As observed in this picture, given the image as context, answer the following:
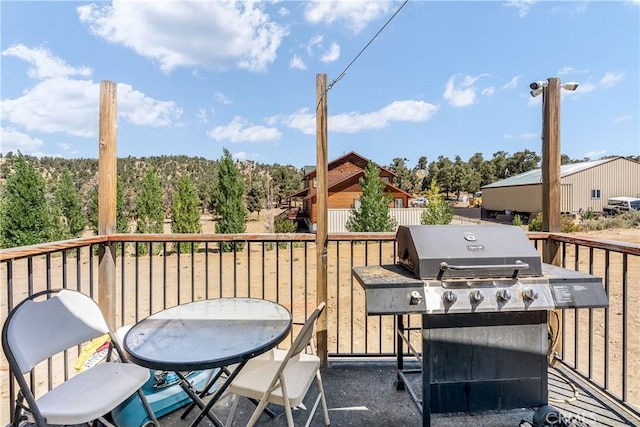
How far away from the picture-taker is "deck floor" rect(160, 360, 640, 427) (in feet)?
6.00

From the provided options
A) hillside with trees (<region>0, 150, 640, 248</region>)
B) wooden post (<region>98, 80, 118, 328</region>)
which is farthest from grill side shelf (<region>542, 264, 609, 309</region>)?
wooden post (<region>98, 80, 118, 328</region>)

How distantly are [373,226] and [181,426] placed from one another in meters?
12.7

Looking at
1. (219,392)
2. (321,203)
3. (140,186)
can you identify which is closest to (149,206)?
(140,186)

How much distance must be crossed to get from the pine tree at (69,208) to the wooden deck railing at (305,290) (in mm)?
1228

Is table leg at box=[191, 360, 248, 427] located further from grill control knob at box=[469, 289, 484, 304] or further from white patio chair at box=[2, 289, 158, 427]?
grill control knob at box=[469, 289, 484, 304]

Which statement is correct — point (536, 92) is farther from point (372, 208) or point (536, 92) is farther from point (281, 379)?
point (372, 208)

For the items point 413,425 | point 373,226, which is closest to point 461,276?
point 413,425

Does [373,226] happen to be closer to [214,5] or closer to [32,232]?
[214,5]

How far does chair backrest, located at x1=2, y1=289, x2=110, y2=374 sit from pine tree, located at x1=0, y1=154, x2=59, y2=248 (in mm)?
11854

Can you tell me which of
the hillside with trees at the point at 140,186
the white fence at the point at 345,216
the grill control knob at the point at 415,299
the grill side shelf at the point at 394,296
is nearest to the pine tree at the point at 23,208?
the hillside with trees at the point at 140,186

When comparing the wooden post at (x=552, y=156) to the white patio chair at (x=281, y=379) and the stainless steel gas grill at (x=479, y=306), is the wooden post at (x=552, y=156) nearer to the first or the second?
the stainless steel gas grill at (x=479, y=306)

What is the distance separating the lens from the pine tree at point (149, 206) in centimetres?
1417

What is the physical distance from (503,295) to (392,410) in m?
0.97

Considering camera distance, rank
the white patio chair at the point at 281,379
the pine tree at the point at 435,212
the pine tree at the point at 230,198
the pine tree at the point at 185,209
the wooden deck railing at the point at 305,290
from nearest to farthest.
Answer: the white patio chair at the point at 281,379 < the wooden deck railing at the point at 305,290 < the pine tree at the point at 230,198 < the pine tree at the point at 185,209 < the pine tree at the point at 435,212
